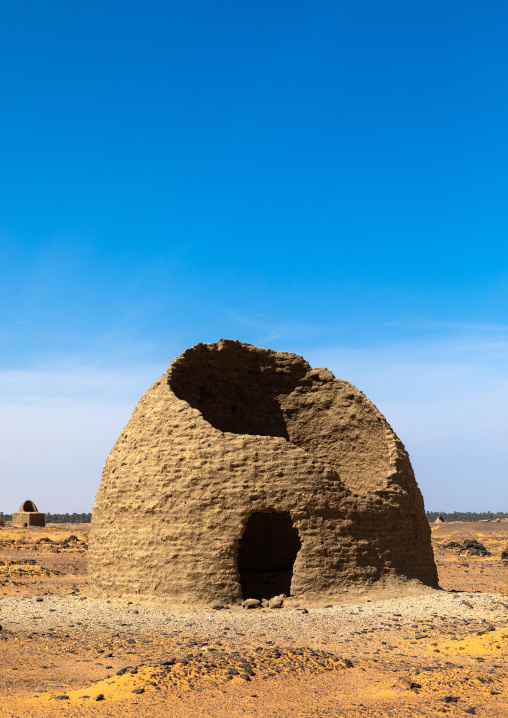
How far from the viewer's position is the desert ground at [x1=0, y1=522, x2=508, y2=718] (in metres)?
6.31

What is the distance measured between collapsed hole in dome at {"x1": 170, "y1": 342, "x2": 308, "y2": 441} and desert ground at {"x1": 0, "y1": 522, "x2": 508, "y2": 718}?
17.5ft

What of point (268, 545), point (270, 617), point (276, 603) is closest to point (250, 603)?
point (276, 603)

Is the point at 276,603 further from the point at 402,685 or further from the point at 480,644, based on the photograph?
the point at 402,685

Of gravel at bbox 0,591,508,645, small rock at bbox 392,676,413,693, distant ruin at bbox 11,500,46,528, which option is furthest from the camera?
distant ruin at bbox 11,500,46,528

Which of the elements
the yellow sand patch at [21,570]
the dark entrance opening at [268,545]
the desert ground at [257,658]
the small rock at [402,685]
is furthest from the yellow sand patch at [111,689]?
the yellow sand patch at [21,570]

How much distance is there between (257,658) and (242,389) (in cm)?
907

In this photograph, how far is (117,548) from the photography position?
1186 cm

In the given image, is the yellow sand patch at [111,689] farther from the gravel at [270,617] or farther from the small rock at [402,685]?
the small rock at [402,685]

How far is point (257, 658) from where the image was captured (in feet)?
25.5

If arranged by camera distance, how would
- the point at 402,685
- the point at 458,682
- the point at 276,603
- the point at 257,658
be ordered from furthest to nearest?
the point at 276,603 → the point at 257,658 → the point at 458,682 → the point at 402,685

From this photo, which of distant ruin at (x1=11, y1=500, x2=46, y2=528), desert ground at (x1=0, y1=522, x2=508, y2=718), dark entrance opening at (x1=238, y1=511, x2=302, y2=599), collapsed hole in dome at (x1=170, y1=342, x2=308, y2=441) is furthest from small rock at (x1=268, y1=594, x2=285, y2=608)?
distant ruin at (x1=11, y1=500, x2=46, y2=528)

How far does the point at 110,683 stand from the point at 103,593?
214 inches

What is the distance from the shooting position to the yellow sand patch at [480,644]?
8258 mm

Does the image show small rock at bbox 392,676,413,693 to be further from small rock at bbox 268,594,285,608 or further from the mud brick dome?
small rock at bbox 268,594,285,608
